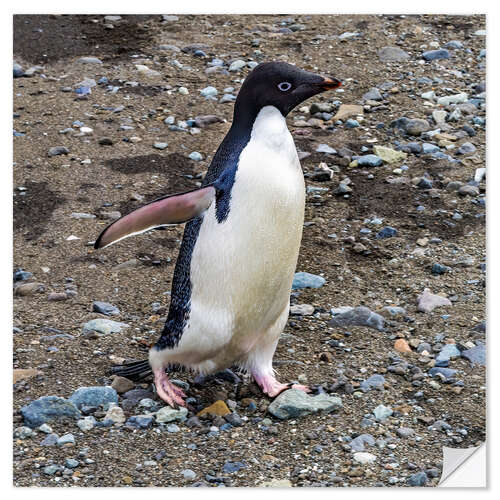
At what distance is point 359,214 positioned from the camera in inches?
143

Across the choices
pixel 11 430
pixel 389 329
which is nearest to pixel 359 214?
pixel 389 329

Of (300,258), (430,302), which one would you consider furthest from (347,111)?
(430,302)

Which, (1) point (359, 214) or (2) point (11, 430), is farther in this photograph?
(1) point (359, 214)

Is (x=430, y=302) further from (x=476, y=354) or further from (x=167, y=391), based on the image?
(x=167, y=391)

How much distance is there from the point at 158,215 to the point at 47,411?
0.59 meters

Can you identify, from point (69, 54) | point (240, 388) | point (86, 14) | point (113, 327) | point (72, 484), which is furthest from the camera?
point (69, 54)

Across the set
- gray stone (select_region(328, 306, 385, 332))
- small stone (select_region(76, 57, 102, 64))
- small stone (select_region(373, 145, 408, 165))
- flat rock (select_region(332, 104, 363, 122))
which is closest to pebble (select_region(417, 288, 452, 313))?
gray stone (select_region(328, 306, 385, 332))

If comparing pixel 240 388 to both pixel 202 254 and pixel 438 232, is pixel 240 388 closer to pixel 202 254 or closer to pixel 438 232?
pixel 202 254

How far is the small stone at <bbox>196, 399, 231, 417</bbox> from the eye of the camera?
281cm

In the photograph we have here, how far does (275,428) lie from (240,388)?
196mm

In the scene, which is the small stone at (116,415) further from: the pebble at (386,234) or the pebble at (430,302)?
the pebble at (386,234)

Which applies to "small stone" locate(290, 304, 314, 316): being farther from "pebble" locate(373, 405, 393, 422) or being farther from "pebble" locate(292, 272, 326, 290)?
"pebble" locate(373, 405, 393, 422)

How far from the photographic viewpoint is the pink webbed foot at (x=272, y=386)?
2.87m

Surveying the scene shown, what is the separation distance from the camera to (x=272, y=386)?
2.89 meters
